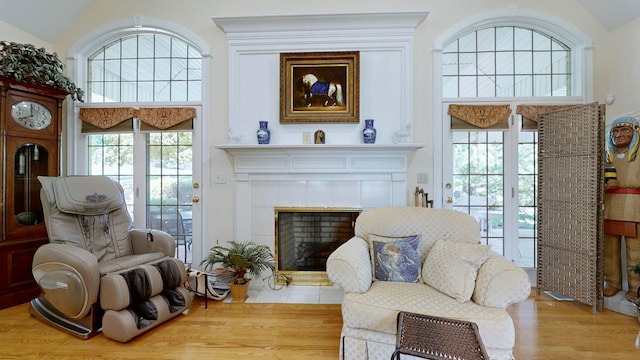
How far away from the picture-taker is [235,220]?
10.6ft

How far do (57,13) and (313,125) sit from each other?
10.2ft

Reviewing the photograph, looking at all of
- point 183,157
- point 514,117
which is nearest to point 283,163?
point 183,157

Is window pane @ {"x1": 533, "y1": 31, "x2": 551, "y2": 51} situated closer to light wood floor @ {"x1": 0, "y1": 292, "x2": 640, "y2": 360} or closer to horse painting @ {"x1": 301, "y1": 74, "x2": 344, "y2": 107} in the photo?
horse painting @ {"x1": 301, "y1": 74, "x2": 344, "y2": 107}

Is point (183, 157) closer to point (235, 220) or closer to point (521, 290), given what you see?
point (235, 220)

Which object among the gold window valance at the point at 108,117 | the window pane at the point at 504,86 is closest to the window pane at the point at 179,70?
the gold window valance at the point at 108,117

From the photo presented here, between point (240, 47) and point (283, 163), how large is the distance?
139cm

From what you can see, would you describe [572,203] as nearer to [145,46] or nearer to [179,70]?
[179,70]

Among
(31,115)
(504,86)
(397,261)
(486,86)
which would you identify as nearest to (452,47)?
(486,86)

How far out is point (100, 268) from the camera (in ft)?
7.17

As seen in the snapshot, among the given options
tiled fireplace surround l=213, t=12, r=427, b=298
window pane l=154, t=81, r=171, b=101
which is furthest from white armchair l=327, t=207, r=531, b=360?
window pane l=154, t=81, r=171, b=101

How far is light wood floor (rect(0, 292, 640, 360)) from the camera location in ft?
6.40

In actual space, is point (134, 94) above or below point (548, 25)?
below

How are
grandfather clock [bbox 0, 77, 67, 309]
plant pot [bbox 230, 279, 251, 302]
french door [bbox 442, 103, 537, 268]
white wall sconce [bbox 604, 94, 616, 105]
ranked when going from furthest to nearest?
french door [bbox 442, 103, 537, 268] < white wall sconce [bbox 604, 94, 616, 105] < plant pot [bbox 230, 279, 251, 302] < grandfather clock [bbox 0, 77, 67, 309]

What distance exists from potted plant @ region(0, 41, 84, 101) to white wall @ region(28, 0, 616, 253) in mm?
824
